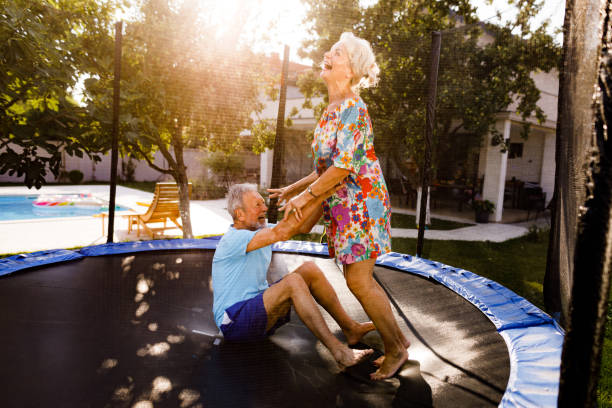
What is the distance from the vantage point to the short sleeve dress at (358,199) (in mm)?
1151

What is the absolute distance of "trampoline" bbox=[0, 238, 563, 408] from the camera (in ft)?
3.37

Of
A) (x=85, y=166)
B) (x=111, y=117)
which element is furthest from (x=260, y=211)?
(x=85, y=166)

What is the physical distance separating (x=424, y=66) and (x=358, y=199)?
376 centimetres

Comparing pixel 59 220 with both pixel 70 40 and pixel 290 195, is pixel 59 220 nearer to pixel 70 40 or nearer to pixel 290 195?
pixel 70 40

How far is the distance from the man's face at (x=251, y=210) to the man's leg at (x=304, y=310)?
22cm

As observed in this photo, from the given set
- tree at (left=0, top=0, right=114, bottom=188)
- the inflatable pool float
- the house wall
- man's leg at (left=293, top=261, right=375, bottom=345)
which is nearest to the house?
the house wall

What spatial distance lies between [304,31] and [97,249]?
401 centimetres

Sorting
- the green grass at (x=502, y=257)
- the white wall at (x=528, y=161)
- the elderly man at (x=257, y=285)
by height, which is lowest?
the green grass at (x=502, y=257)

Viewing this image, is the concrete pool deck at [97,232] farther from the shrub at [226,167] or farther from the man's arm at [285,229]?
the man's arm at [285,229]

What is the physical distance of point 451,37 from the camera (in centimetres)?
465

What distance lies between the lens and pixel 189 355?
124 cm

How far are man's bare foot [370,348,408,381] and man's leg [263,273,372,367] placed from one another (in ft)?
0.25

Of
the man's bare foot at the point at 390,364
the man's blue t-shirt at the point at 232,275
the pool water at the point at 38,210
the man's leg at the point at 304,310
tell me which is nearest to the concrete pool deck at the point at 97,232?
the pool water at the point at 38,210

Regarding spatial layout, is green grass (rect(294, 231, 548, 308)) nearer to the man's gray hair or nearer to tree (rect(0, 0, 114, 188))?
the man's gray hair
